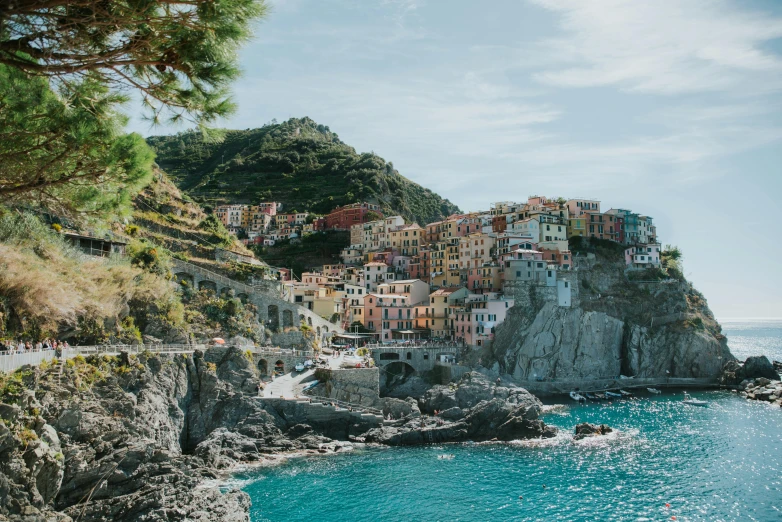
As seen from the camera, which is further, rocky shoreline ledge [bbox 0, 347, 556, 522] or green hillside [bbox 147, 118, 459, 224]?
green hillside [bbox 147, 118, 459, 224]

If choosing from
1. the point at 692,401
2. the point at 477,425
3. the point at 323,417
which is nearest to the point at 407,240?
the point at 692,401

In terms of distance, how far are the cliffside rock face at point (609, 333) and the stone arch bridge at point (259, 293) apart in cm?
2001

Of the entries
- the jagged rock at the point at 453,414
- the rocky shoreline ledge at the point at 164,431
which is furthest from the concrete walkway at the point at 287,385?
the jagged rock at the point at 453,414

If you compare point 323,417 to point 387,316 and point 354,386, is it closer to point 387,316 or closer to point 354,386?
point 354,386

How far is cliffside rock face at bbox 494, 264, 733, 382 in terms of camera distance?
59.5 metres

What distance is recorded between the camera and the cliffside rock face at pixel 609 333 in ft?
195

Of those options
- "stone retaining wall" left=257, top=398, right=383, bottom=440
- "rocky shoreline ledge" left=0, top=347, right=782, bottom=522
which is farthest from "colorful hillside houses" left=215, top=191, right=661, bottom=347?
"stone retaining wall" left=257, top=398, right=383, bottom=440

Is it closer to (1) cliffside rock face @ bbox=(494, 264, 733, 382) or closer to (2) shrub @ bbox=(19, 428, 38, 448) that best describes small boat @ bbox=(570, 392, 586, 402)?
(1) cliffside rock face @ bbox=(494, 264, 733, 382)

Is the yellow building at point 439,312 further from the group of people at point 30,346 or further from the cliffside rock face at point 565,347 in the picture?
the group of people at point 30,346

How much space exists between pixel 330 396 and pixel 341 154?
9553 centimetres

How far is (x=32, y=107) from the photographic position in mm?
10648

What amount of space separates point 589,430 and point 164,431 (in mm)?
27704

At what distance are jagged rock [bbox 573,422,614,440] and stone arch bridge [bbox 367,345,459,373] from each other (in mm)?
16917

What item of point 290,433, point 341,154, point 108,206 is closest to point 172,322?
point 290,433
